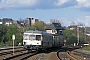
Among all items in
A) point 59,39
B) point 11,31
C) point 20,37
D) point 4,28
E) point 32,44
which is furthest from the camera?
point 4,28

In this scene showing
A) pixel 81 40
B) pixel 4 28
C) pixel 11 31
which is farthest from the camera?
pixel 81 40

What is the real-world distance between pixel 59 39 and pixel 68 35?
200 feet

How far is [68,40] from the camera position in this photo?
120 metres

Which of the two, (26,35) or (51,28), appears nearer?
(26,35)

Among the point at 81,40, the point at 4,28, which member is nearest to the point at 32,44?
the point at 4,28

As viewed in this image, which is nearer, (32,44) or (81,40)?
(32,44)

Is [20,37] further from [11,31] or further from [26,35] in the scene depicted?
[26,35]

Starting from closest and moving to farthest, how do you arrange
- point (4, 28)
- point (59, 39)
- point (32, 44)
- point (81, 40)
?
point (32, 44) → point (59, 39) → point (4, 28) → point (81, 40)

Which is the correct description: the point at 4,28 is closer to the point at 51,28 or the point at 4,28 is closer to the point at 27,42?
the point at 51,28

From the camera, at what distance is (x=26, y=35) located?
40406mm

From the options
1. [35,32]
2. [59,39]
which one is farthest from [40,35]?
[59,39]

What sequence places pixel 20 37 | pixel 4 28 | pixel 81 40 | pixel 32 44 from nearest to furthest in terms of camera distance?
pixel 32 44 < pixel 20 37 < pixel 4 28 < pixel 81 40

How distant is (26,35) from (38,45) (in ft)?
7.55

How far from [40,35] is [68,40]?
3168 inches
